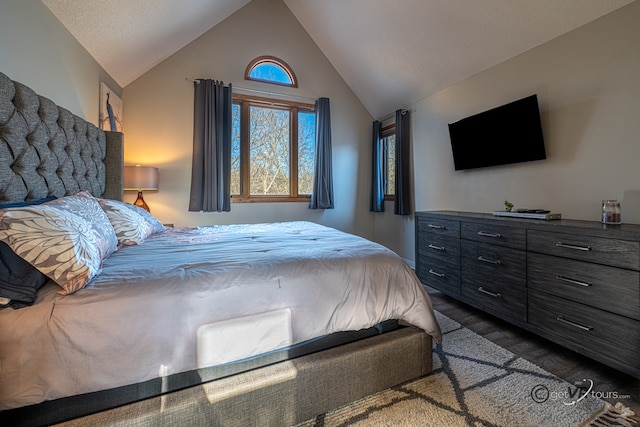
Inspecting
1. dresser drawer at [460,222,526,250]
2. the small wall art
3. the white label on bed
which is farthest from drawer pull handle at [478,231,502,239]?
the small wall art

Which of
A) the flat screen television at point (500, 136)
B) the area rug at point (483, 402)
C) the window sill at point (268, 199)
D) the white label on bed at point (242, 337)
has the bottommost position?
the area rug at point (483, 402)

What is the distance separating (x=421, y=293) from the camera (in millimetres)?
1495

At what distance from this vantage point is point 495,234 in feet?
7.29

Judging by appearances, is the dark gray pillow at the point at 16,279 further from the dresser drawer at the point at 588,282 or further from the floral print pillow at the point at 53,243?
the dresser drawer at the point at 588,282

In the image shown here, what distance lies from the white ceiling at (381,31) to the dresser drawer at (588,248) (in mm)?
1665

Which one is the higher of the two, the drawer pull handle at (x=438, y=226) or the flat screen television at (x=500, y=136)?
the flat screen television at (x=500, y=136)

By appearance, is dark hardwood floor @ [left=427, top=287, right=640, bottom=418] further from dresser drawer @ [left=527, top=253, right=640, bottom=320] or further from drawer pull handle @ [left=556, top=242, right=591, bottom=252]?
drawer pull handle @ [left=556, top=242, right=591, bottom=252]

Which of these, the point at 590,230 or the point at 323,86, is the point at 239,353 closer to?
the point at 590,230

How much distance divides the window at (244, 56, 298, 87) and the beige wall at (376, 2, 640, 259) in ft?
7.53

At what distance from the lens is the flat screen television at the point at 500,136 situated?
2367 mm

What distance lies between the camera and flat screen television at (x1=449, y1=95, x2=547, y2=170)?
237 cm

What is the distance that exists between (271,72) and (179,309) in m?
3.82

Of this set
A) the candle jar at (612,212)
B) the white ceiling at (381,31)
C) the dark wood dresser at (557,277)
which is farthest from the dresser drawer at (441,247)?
the white ceiling at (381,31)

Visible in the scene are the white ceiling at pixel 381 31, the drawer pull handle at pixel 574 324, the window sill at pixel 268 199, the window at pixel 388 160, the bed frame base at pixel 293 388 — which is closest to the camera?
the bed frame base at pixel 293 388
